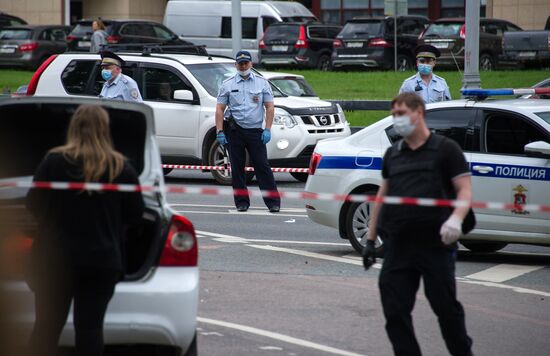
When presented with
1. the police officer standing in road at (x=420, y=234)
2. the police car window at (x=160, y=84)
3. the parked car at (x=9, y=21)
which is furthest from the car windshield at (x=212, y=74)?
the parked car at (x=9, y=21)

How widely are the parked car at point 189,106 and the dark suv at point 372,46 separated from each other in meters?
16.9

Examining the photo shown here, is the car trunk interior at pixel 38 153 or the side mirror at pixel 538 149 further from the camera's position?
the side mirror at pixel 538 149

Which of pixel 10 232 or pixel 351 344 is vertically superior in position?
pixel 10 232

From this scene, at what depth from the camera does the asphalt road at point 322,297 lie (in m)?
8.14

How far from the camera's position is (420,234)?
21.9 ft

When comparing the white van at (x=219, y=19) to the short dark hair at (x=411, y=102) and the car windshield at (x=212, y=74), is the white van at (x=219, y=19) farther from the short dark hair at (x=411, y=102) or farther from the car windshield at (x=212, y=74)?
the short dark hair at (x=411, y=102)

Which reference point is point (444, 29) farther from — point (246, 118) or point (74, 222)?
point (74, 222)

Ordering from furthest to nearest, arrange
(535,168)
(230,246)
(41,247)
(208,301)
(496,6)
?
(496,6), (230,246), (535,168), (208,301), (41,247)

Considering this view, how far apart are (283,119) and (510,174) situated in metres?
7.27

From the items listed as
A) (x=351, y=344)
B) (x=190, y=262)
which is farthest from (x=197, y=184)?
(x=190, y=262)

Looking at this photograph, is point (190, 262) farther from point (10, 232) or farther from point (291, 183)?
point (291, 183)

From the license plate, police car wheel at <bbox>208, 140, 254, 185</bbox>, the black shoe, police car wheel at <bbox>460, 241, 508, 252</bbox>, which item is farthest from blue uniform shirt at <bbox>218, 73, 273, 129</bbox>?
the license plate

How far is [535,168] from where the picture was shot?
1078cm

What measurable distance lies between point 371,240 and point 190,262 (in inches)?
42.5
